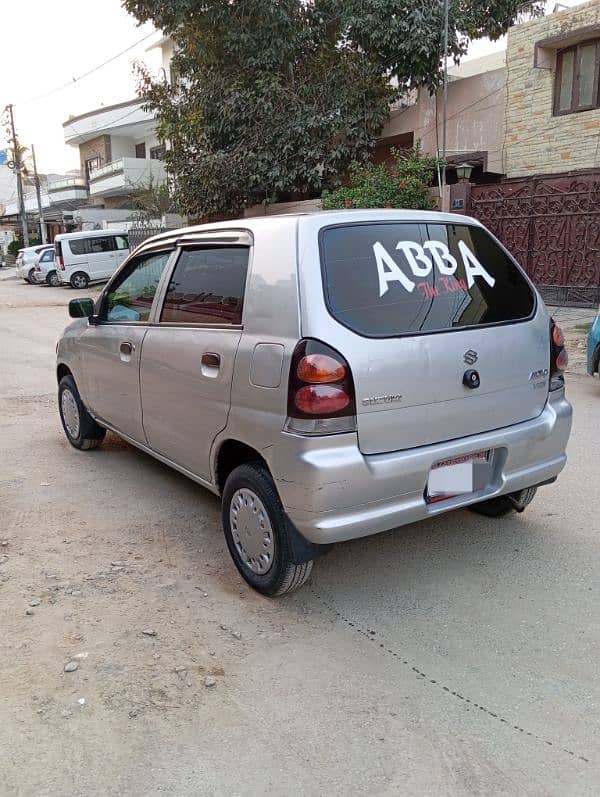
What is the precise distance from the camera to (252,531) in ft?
10.8

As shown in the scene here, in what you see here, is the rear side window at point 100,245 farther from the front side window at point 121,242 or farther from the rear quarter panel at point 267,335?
the rear quarter panel at point 267,335

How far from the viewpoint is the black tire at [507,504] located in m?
3.93

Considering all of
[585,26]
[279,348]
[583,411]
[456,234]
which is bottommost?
[583,411]

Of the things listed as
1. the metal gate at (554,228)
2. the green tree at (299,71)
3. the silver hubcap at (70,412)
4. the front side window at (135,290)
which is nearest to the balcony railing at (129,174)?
the green tree at (299,71)

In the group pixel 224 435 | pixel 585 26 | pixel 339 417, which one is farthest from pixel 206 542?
pixel 585 26

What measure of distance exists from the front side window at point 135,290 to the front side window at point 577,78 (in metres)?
12.6

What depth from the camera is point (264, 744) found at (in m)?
2.36

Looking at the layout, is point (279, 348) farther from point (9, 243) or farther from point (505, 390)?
point (9, 243)

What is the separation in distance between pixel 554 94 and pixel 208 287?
1375cm

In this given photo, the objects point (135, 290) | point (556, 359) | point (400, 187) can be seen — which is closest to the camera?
point (556, 359)

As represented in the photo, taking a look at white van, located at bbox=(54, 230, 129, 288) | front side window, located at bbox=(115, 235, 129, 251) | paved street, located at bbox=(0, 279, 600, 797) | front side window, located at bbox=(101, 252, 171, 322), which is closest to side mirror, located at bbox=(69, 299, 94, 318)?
front side window, located at bbox=(101, 252, 171, 322)

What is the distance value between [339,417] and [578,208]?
37.3 ft

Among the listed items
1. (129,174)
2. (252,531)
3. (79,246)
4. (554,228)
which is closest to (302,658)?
(252,531)

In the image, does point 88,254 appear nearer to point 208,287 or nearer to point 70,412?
point 70,412
